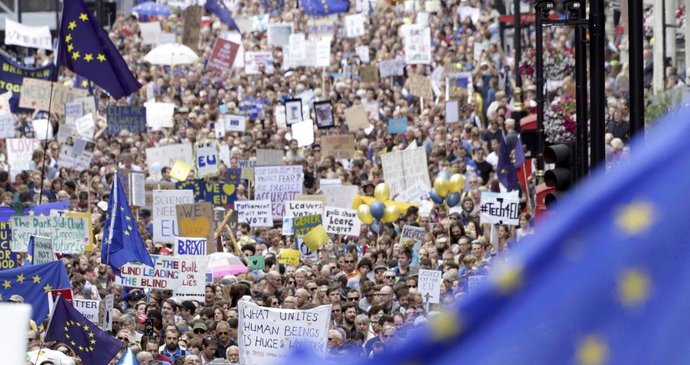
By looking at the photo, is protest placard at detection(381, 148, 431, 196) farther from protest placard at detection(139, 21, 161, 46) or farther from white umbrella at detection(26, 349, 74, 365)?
protest placard at detection(139, 21, 161, 46)

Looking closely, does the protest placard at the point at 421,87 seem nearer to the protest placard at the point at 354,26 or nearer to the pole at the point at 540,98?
the protest placard at the point at 354,26

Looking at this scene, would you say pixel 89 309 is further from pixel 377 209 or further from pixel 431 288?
pixel 377 209

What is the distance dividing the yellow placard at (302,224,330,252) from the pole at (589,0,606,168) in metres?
6.73

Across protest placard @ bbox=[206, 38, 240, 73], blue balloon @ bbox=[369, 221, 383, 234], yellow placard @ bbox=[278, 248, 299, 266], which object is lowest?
blue balloon @ bbox=[369, 221, 383, 234]

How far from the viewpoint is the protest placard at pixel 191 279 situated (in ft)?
49.7

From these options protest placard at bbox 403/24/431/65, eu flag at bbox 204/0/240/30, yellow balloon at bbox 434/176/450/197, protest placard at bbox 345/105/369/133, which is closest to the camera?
yellow balloon at bbox 434/176/450/197

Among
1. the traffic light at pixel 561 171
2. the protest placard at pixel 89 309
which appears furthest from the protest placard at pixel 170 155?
the traffic light at pixel 561 171

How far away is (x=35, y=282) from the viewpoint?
14.0 meters

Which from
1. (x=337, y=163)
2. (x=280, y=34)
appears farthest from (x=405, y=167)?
(x=280, y=34)

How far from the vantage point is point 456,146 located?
76.6ft

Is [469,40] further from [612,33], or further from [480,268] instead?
[480,268]

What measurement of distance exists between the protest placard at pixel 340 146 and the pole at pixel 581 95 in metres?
12.5

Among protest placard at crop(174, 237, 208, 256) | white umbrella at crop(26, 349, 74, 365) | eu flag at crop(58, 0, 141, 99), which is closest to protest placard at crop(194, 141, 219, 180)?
eu flag at crop(58, 0, 141, 99)

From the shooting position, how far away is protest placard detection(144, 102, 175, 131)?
30.3m
